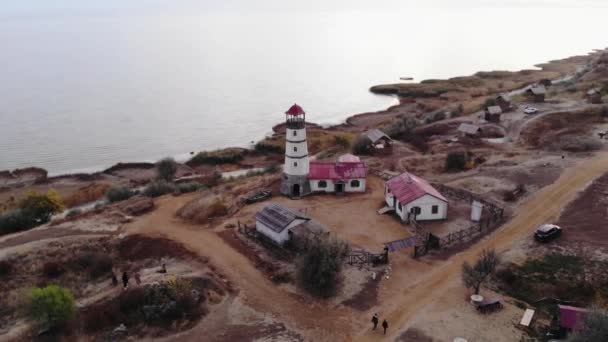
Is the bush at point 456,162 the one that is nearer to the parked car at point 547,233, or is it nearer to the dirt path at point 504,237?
the dirt path at point 504,237

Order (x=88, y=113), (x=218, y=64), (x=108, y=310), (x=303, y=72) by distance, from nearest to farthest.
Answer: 1. (x=108, y=310)
2. (x=88, y=113)
3. (x=303, y=72)
4. (x=218, y=64)

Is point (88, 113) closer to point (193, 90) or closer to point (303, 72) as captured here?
point (193, 90)

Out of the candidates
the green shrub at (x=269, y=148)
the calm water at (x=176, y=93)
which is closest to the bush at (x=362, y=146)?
the green shrub at (x=269, y=148)

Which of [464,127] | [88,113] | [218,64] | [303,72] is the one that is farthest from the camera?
[218,64]

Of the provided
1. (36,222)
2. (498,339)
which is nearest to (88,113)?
(36,222)

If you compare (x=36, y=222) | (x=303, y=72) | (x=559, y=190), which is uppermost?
(x=303, y=72)

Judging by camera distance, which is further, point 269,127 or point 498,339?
point 269,127
